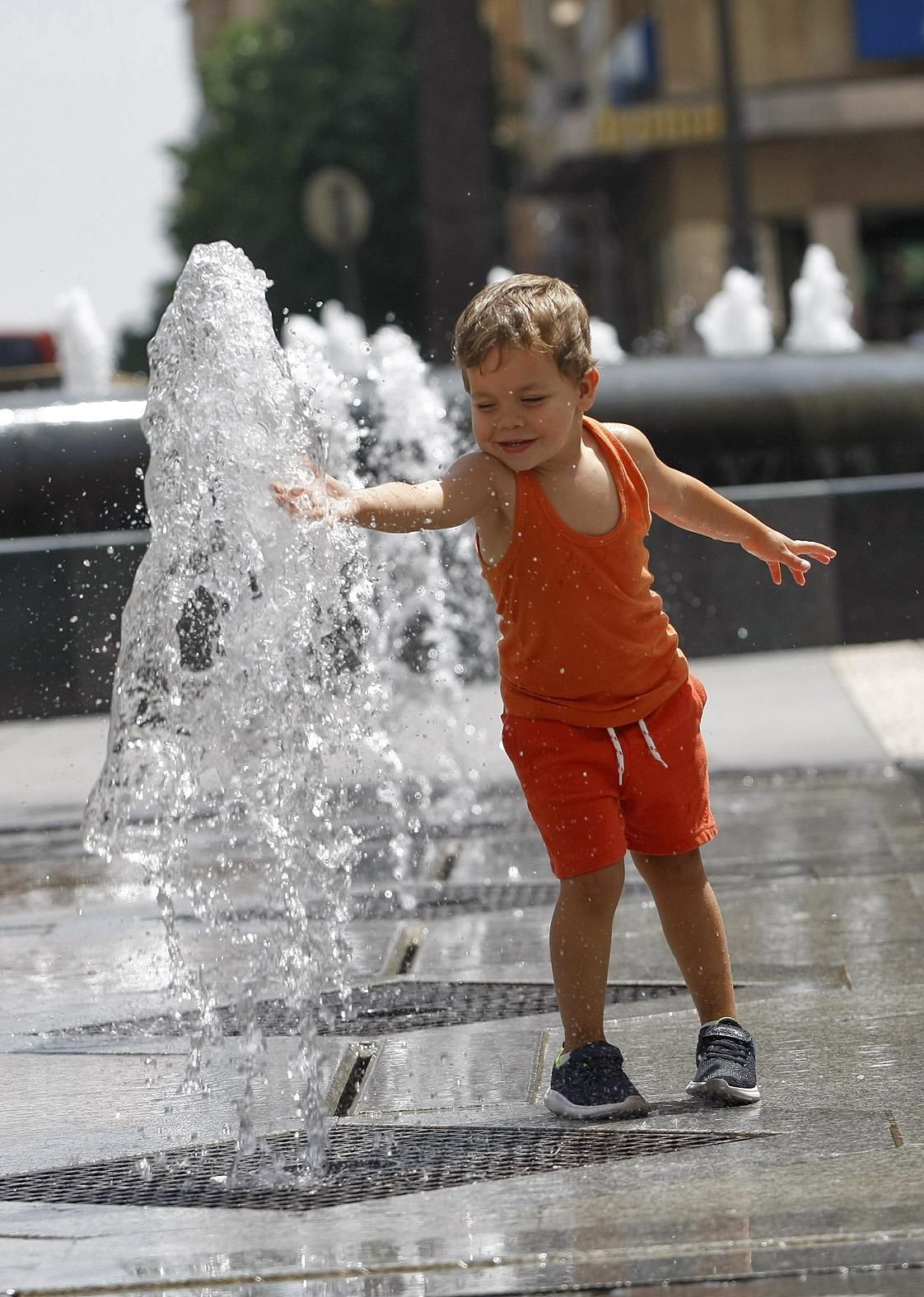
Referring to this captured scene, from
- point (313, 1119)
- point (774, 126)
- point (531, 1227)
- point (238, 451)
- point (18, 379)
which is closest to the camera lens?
point (531, 1227)

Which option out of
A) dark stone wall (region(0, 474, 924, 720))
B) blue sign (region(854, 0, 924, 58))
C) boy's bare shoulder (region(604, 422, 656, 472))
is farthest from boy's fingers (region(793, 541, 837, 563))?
blue sign (region(854, 0, 924, 58))

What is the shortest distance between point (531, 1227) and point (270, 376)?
1.52 m

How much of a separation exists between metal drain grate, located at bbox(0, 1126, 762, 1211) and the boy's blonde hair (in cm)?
117

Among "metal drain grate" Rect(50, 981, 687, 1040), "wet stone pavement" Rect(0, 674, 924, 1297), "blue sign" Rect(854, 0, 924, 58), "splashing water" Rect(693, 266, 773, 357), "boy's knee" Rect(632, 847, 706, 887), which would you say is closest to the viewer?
"wet stone pavement" Rect(0, 674, 924, 1297)

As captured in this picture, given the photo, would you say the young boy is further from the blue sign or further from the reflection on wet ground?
the blue sign

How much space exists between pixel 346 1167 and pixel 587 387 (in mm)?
1266

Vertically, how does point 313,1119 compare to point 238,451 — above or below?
below

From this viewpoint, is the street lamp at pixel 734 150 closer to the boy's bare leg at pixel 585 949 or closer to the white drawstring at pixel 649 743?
the white drawstring at pixel 649 743

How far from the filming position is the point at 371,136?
39.5 m

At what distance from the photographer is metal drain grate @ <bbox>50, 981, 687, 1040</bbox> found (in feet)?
12.7

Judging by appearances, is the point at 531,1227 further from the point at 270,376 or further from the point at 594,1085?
the point at 270,376

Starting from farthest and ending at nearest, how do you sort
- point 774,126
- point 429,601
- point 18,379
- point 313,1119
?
point 774,126
point 18,379
point 429,601
point 313,1119

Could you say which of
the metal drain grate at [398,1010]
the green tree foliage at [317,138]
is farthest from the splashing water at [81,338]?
the green tree foliage at [317,138]

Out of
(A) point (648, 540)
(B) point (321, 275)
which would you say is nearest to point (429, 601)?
(A) point (648, 540)
